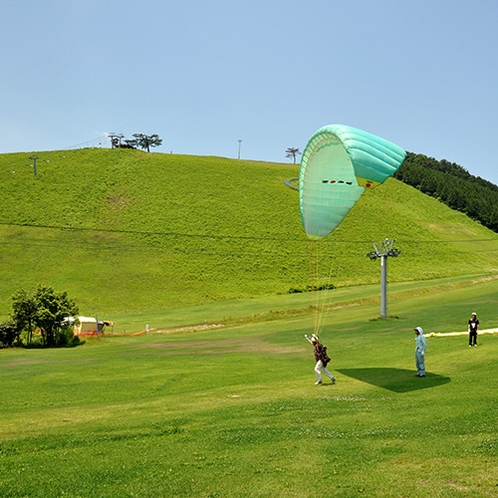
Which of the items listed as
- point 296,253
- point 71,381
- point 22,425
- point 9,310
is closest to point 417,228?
point 296,253

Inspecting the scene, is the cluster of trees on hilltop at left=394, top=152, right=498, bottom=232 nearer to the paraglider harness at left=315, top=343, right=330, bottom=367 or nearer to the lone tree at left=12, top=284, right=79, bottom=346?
the lone tree at left=12, top=284, right=79, bottom=346

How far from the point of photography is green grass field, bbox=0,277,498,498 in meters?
11.2

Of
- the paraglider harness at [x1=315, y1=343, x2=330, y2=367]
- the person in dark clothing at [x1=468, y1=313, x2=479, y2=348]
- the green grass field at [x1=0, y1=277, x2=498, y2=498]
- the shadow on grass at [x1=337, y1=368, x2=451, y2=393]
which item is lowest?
the green grass field at [x1=0, y1=277, x2=498, y2=498]

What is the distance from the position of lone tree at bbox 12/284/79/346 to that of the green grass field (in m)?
12.5

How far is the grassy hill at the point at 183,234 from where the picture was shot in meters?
80.1

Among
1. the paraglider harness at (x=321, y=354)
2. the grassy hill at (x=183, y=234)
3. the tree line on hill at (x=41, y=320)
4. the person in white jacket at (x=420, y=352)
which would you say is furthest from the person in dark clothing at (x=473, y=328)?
the grassy hill at (x=183, y=234)

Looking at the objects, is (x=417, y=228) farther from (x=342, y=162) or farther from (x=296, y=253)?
(x=342, y=162)

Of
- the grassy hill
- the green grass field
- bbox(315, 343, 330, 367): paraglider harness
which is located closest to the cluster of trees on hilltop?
the grassy hill

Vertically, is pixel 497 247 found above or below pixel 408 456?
above

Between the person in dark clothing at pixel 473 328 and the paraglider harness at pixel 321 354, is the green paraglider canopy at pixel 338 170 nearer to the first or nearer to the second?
the paraglider harness at pixel 321 354

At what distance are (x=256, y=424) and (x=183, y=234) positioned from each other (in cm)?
8559

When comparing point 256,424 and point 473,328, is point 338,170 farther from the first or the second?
point 473,328

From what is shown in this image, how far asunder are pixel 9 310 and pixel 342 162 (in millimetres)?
54573

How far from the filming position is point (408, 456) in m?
12.1
